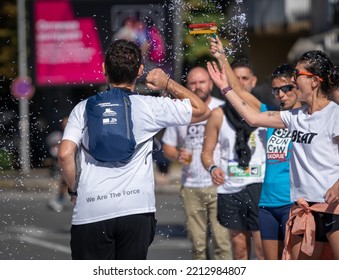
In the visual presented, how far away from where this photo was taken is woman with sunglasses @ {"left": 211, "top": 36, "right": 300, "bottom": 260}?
691 cm

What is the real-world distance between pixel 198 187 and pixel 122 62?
3.42m

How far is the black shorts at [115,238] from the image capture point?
515cm

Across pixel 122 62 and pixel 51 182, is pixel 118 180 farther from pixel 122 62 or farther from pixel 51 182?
pixel 51 182

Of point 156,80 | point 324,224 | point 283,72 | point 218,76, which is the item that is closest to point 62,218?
point 283,72

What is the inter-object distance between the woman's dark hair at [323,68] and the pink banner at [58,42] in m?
18.3

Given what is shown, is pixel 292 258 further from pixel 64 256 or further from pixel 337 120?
pixel 64 256

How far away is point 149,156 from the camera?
5297 mm

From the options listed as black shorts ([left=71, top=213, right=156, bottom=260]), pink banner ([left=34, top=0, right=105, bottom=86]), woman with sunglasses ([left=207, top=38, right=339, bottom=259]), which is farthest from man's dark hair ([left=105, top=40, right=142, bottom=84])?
pink banner ([left=34, top=0, right=105, bottom=86])

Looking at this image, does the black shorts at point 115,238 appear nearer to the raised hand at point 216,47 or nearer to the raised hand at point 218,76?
the raised hand at point 218,76

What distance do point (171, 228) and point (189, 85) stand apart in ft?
15.8

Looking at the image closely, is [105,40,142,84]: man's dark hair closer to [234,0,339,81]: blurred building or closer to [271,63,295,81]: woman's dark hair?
[271,63,295,81]: woman's dark hair

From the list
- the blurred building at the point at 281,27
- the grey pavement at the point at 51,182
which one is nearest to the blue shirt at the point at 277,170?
the grey pavement at the point at 51,182
